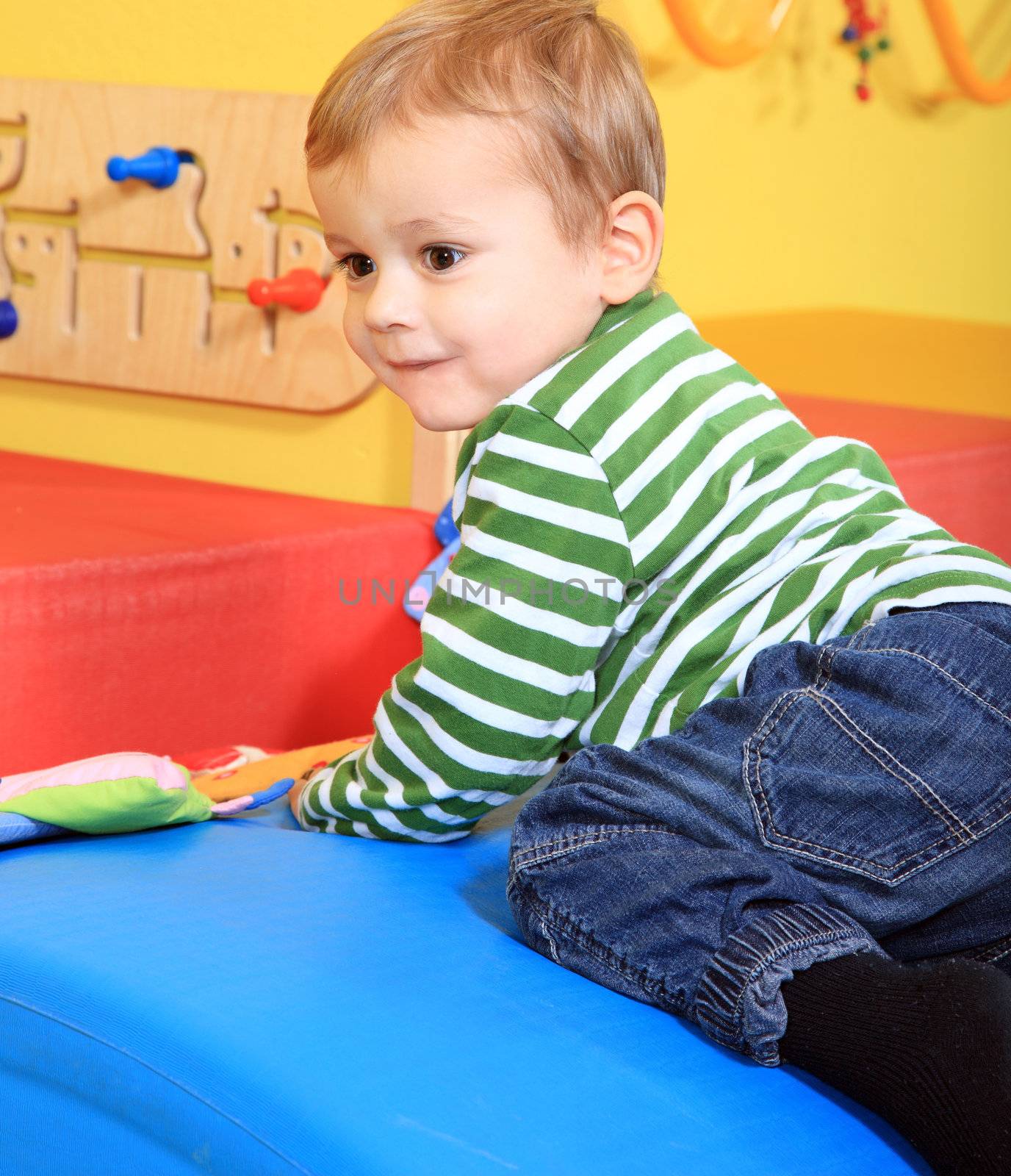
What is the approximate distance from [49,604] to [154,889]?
0.39 m

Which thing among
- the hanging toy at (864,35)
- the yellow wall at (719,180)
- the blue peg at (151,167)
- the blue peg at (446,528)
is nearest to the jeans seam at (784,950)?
the blue peg at (446,528)

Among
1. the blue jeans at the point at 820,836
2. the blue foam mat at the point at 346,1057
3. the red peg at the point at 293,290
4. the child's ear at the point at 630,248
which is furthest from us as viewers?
the red peg at the point at 293,290

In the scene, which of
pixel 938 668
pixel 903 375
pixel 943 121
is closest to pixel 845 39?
pixel 943 121

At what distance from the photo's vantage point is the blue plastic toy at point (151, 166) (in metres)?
1.52

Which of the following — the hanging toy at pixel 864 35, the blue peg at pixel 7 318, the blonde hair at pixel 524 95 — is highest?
the hanging toy at pixel 864 35

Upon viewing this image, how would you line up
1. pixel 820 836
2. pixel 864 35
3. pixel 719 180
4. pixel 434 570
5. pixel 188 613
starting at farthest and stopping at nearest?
pixel 864 35
pixel 719 180
pixel 434 570
pixel 188 613
pixel 820 836

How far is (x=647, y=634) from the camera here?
810 mm

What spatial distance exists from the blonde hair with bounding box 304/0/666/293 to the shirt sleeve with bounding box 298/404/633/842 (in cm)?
16

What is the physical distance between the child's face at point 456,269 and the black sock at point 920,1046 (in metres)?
0.43

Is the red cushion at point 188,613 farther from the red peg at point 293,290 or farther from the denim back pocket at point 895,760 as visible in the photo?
the denim back pocket at point 895,760

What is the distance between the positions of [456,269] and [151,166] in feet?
2.60

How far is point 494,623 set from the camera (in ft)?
2.57

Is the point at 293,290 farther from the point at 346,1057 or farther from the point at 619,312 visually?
the point at 346,1057

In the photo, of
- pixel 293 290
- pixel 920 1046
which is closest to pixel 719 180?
pixel 293 290
